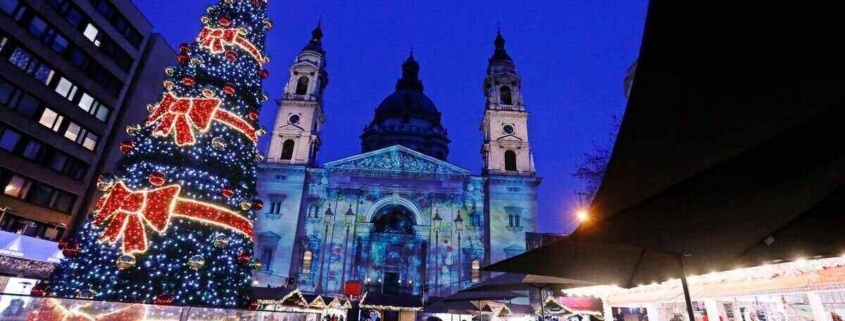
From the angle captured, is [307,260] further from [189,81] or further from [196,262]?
[196,262]

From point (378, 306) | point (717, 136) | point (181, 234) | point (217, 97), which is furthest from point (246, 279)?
point (378, 306)

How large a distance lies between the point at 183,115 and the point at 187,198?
219 cm

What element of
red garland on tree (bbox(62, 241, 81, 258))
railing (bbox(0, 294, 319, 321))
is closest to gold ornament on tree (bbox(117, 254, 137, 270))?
red garland on tree (bbox(62, 241, 81, 258))

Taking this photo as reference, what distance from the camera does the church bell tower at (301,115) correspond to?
1492 inches

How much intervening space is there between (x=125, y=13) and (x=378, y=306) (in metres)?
28.1

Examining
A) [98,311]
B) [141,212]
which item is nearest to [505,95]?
[141,212]

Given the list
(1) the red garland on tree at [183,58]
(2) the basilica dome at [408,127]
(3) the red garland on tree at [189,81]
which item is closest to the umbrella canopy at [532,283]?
(3) the red garland on tree at [189,81]

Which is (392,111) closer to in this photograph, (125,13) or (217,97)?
(125,13)

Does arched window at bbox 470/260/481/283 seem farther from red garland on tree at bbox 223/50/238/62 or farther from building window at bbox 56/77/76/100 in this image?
building window at bbox 56/77/76/100

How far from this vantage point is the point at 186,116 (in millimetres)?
9242

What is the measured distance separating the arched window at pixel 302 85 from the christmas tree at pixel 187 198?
31.8 metres

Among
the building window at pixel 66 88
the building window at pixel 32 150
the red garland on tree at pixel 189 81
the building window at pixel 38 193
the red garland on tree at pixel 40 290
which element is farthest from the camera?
the building window at pixel 66 88

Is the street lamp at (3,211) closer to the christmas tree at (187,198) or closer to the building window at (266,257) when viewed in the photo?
the building window at (266,257)

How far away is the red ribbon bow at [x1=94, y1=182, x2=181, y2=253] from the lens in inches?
304
